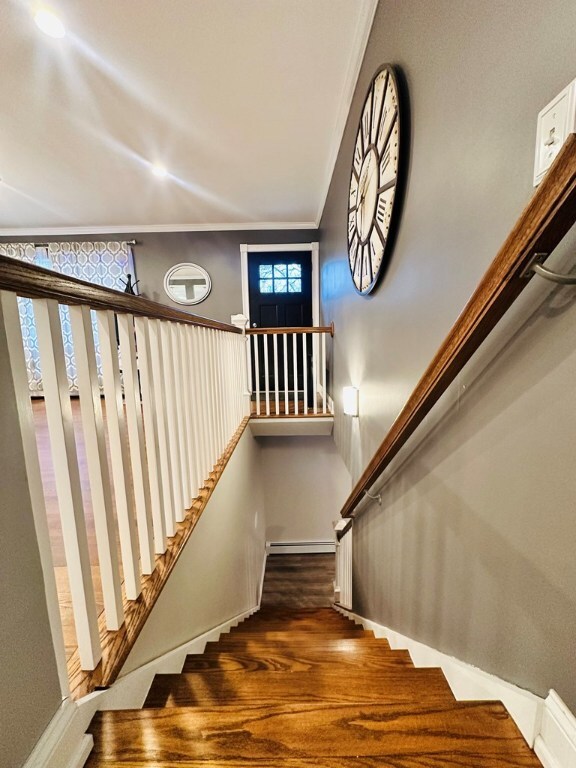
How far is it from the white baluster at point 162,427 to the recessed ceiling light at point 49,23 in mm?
1902

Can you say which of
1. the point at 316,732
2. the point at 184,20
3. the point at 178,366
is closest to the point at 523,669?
the point at 316,732

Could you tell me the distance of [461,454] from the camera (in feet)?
3.41

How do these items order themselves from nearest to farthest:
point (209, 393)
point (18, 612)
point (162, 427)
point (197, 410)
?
point (18, 612) → point (162, 427) → point (197, 410) → point (209, 393)

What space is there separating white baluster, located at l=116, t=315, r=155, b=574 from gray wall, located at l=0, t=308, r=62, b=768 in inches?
17.1

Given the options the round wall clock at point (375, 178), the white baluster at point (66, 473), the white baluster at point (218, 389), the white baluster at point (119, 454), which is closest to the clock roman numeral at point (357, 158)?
the round wall clock at point (375, 178)

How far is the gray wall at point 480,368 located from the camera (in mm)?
674

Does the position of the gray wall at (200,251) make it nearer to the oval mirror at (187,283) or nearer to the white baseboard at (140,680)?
the oval mirror at (187,283)

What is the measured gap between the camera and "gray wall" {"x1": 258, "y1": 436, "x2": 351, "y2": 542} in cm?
476

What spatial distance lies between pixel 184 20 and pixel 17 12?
0.84 meters

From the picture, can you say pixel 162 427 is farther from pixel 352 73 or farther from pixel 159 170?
pixel 159 170

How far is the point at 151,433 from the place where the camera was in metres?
1.16

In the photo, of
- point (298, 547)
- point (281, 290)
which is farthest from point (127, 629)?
point (281, 290)

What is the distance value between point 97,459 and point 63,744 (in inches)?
21.3

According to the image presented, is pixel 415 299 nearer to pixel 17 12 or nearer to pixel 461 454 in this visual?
pixel 461 454
